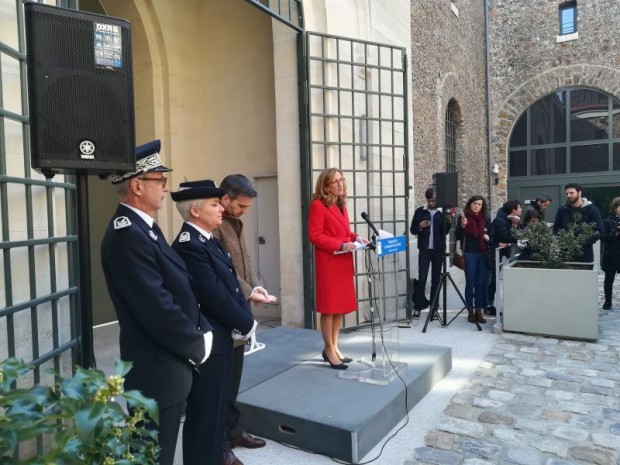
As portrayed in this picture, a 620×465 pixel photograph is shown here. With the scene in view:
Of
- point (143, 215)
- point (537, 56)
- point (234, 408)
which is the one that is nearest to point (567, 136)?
point (537, 56)

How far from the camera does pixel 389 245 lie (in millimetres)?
3223

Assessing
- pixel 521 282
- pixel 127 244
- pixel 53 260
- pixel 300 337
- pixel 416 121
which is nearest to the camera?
pixel 127 244

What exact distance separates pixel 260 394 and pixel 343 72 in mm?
4205

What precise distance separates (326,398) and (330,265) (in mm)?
971

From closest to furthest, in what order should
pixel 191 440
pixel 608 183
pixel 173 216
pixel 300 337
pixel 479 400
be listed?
pixel 191 440 → pixel 479 400 → pixel 300 337 → pixel 173 216 → pixel 608 183

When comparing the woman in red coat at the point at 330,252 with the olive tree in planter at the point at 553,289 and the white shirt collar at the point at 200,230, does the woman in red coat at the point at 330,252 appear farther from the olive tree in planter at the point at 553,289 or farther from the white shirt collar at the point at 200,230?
the olive tree in planter at the point at 553,289

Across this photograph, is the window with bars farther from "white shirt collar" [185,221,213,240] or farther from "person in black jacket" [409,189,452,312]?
"white shirt collar" [185,221,213,240]

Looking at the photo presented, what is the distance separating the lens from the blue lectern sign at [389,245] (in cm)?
313

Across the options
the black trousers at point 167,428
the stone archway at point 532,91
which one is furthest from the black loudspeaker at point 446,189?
the stone archway at point 532,91

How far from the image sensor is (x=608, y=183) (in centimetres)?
1280

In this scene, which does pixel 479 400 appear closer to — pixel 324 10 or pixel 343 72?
pixel 343 72

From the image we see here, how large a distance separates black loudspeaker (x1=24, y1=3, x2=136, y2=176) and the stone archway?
1345 cm

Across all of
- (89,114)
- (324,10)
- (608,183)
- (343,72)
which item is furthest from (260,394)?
(608,183)

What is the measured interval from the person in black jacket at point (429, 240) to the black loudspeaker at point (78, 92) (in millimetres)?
4931
